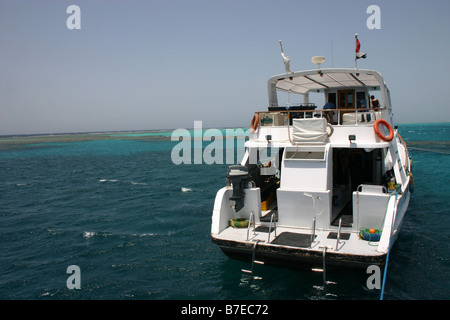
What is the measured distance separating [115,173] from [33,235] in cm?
1908

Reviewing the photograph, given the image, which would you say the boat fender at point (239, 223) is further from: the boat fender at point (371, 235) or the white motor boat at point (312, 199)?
the boat fender at point (371, 235)

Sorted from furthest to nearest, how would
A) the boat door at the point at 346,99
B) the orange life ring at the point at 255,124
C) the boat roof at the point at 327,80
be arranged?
the boat door at the point at 346,99, the orange life ring at the point at 255,124, the boat roof at the point at 327,80

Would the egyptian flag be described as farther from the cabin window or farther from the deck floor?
the deck floor

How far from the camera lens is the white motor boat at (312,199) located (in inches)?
330

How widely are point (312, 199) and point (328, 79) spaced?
17.6 ft

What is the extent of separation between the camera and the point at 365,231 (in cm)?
870

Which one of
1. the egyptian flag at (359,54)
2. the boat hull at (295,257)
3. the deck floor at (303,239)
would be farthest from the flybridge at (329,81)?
the boat hull at (295,257)

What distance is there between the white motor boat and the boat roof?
0.04 meters

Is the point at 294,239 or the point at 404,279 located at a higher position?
the point at 294,239

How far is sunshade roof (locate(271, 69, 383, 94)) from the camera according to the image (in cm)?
1116
